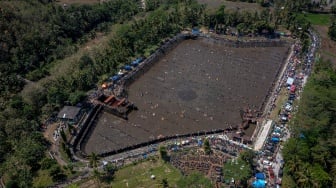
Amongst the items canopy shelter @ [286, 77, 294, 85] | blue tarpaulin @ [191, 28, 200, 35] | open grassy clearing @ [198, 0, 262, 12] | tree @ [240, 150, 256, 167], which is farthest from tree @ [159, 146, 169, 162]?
open grassy clearing @ [198, 0, 262, 12]

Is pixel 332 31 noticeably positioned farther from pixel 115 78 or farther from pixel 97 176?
pixel 97 176

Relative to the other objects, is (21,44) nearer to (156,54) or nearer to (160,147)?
(156,54)

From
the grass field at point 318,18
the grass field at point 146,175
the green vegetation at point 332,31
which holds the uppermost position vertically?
the grass field at point 318,18

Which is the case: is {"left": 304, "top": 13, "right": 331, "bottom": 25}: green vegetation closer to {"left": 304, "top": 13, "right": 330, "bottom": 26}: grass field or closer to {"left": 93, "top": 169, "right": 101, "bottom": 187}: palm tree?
{"left": 304, "top": 13, "right": 330, "bottom": 26}: grass field

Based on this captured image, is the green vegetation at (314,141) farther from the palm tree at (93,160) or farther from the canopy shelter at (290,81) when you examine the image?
the palm tree at (93,160)

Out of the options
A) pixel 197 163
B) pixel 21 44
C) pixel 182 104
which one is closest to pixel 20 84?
pixel 21 44

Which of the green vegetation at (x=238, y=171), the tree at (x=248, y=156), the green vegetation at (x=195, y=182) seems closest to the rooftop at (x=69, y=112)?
the green vegetation at (x=195, y=182)
